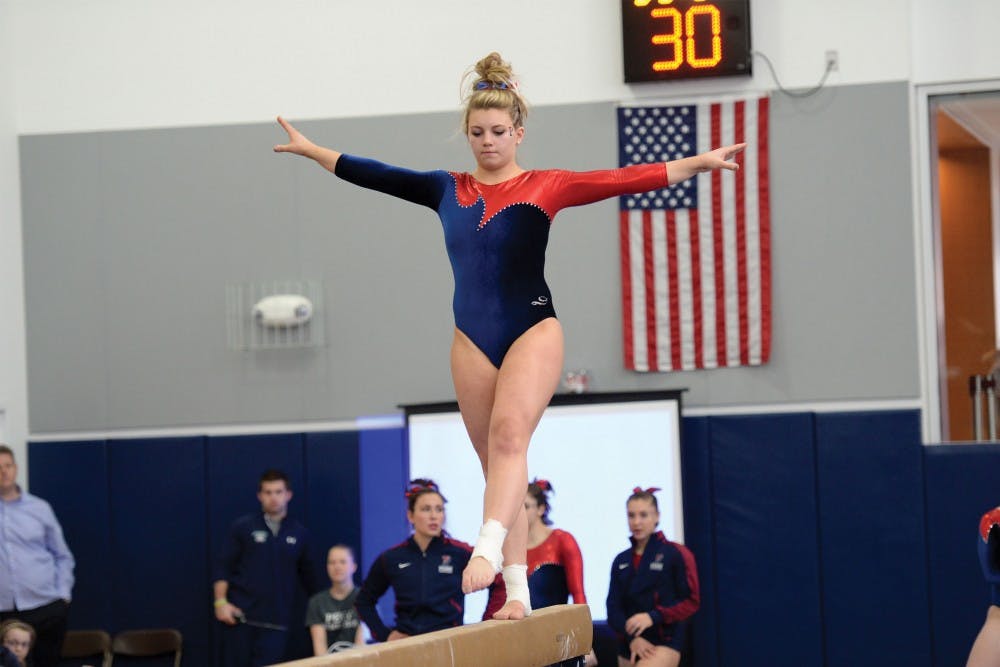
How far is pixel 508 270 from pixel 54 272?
6720 millimetres

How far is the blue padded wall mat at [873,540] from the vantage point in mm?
8766

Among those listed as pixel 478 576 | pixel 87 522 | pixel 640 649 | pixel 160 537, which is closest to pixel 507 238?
pixel 478 576

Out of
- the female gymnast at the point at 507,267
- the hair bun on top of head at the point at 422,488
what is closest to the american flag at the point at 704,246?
the hair bun on top of head at the point at 422,488

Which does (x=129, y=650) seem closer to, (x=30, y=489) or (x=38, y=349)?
(x=30, y=489)

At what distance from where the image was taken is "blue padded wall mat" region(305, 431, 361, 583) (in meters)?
9.22

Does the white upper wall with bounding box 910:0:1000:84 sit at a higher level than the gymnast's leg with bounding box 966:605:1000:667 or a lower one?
higher

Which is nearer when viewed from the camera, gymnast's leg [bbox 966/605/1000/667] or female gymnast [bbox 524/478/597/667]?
gymnast's leg [bbox 966/605/1000/667]

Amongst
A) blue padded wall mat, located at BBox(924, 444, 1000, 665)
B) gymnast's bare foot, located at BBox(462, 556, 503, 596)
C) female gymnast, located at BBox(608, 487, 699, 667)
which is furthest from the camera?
blue padded wall mat, located at BBox(924, 444, 1000, 665)

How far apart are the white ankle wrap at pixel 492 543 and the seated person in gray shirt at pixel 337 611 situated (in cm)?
461

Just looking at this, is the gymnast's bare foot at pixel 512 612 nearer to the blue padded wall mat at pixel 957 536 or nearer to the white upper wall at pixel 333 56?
the blue padded wall mat at pixel 957 536

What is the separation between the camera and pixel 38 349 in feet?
31.7

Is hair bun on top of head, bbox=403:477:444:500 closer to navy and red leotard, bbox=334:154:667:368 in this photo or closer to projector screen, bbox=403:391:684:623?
projector screen, bbox=403:391:684:623

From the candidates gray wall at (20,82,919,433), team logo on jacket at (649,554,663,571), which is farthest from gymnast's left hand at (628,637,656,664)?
gray wall at (20,82,919,433)

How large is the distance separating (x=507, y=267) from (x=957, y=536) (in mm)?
5912
